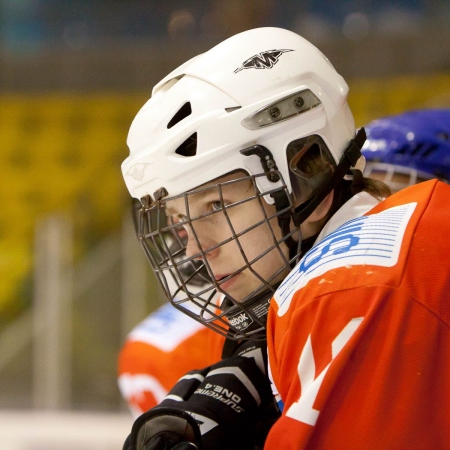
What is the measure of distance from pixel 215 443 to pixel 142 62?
5107 mm

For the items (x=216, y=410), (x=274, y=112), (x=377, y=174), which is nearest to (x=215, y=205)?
(x=274, y=112)

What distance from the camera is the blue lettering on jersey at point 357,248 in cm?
89

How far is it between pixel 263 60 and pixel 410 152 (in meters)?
0.69

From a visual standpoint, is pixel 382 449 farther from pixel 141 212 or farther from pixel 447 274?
pixel 141 212

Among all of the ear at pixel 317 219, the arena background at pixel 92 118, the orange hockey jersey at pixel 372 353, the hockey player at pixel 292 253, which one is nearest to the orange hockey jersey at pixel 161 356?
the hockey player at pixel 292 253

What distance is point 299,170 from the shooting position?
45.3 inches

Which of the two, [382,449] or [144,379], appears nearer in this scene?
[382,449]

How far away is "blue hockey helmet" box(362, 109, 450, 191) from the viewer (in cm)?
176

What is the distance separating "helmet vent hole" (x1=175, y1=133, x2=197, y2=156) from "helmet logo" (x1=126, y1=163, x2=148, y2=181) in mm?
57

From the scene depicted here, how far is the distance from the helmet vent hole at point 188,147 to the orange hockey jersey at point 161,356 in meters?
0.59

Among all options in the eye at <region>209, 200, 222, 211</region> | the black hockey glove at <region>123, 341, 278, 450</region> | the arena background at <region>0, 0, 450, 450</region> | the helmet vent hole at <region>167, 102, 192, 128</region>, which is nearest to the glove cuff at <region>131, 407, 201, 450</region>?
the black hockey glove at <region>123, 341, 278, 450</region>

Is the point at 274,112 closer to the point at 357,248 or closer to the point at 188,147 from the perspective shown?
Answer: the point at 188,147

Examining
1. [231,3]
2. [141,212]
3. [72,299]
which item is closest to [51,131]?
[231,3]

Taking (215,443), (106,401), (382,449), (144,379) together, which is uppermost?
(382,449)
